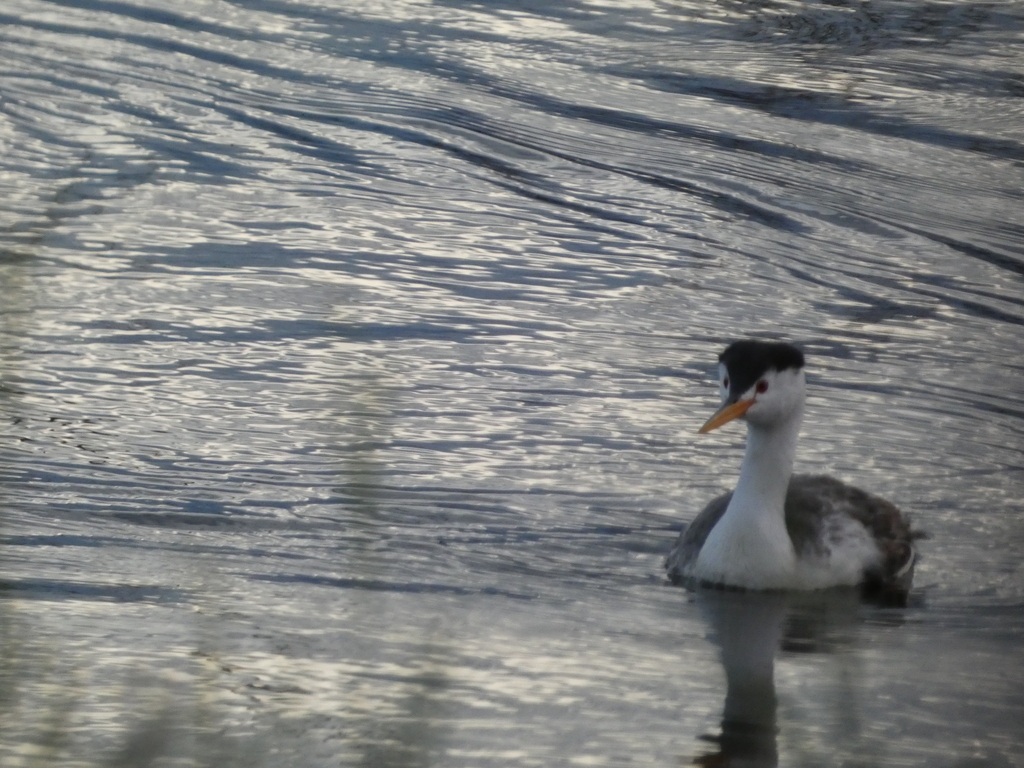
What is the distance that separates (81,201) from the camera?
11758 millimetres

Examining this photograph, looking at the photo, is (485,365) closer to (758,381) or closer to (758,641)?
(758,381)

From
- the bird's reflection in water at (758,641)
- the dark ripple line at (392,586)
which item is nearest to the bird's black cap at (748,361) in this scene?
the bird's reflection in water at (758,641)

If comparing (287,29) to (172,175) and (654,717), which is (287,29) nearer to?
(172,175)

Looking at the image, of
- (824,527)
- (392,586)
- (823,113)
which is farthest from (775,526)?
(823,113)

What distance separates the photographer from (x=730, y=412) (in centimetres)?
720

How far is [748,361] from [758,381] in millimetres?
107

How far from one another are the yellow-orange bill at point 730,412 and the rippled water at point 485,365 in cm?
70

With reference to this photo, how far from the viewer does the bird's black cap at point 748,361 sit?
23.7ft

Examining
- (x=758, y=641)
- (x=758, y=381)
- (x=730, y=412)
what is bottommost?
(x=758, y=641)

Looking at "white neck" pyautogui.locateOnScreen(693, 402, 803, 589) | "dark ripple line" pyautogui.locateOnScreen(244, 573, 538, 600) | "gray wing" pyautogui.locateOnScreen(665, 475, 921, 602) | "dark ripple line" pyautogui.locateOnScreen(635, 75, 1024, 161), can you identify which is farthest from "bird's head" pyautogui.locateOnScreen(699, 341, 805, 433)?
"dark ripple line" pyautogui.locateOnScreen(635, 75, 1024, 161)

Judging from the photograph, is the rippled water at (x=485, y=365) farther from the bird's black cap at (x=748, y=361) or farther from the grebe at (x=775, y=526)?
the bird's black cap at (x=748, y=361)

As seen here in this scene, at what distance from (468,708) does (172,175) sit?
787 cm

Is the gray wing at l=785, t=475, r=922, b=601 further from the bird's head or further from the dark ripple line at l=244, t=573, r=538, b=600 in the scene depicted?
the dark ripple line at l=244, t=573, r=538, b=600

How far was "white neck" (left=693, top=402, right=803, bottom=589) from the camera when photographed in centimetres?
734
